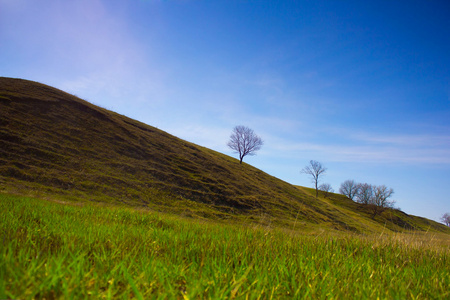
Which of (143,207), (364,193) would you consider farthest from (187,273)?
(364,193)

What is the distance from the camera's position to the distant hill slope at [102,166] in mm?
26875

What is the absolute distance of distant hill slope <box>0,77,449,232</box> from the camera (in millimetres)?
26875

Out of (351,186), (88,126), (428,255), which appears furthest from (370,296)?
(351,186)

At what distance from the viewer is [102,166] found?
33.4m

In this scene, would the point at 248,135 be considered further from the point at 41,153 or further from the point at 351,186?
the point at 351,186

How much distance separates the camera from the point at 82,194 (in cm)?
2577

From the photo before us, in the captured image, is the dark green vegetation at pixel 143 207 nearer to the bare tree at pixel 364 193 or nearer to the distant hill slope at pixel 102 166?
the distant hill slope at pixel 102 166

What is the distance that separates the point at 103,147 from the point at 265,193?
35723mm

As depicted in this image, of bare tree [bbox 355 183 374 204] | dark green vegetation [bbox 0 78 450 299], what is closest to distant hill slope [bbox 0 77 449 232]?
dark green vegetation [bbox 0 78 450 299]

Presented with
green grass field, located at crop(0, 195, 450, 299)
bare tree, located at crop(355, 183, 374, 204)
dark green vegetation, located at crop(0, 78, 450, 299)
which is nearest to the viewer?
green grass field, located at crop(0, 195, 450, 299)

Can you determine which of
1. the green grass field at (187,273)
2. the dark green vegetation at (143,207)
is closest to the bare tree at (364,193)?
the dark green vegetation at (143,207)

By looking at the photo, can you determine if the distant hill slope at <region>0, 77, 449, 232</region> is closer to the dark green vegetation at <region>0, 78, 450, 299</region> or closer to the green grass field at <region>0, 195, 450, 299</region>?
the dark green vegetation at <region>0, 78, 450, 299</region>

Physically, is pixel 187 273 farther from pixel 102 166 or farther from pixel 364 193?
pixel 364 193

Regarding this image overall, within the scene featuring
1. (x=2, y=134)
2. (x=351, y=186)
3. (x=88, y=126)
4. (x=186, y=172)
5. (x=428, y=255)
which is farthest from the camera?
(x=351, y=186)
